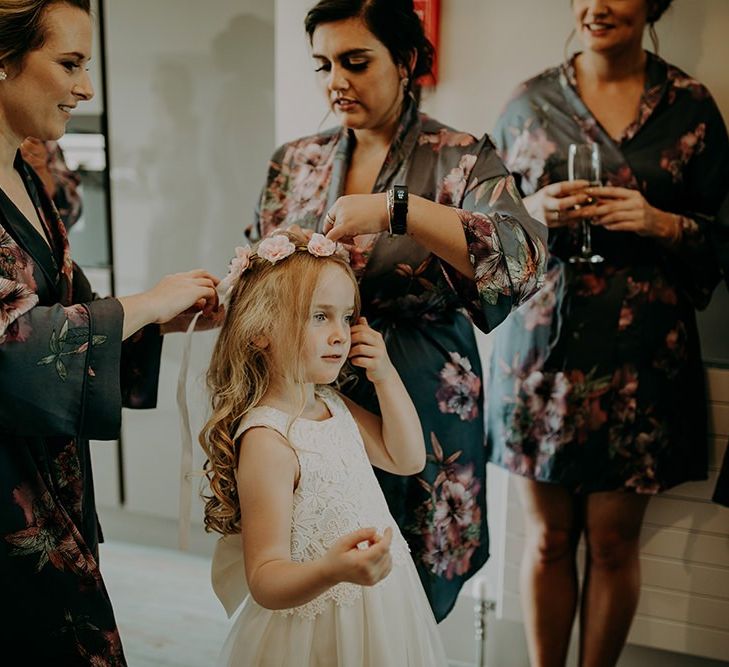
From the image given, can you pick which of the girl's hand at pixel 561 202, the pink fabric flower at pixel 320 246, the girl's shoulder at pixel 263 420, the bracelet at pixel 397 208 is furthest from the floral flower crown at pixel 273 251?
the girl's hand at pixel 561 202

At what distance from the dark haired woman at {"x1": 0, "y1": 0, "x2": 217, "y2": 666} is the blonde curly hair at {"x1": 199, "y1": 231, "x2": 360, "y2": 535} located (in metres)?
0.09

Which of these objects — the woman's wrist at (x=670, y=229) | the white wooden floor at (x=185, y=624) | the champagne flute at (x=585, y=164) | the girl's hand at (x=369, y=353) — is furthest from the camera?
the white wooden floor at (x=185, y=624)

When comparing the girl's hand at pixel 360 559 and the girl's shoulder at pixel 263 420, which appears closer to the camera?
the girl's hand at pixel 360 559

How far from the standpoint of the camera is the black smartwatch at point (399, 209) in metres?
1.34

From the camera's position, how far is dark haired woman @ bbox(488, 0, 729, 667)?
1.95m

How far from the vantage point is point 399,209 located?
4.39 ft

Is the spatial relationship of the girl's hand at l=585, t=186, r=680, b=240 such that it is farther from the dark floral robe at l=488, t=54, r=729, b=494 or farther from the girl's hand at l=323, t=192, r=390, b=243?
the girl's hand at l=323, t=192, r=390, b=243

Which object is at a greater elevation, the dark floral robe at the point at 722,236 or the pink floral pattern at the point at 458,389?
the dark floral robe at the point at 722,236

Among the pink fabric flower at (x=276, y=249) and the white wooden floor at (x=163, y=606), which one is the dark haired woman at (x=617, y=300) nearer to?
the pink fabric flower at (x=276, y=249)

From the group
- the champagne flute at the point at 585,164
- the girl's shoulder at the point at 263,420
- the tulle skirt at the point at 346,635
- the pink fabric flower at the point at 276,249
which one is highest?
the champagne flute at the point at 585,164

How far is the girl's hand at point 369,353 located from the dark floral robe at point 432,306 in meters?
0.16

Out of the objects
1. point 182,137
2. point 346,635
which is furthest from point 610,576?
point 182,137

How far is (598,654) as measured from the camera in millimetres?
2098

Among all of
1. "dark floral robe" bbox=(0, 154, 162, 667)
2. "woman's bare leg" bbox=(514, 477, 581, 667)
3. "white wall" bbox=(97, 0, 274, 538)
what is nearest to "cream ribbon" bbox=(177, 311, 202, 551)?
"dark floral robe" bbox=(0, 154, 162, 667)
